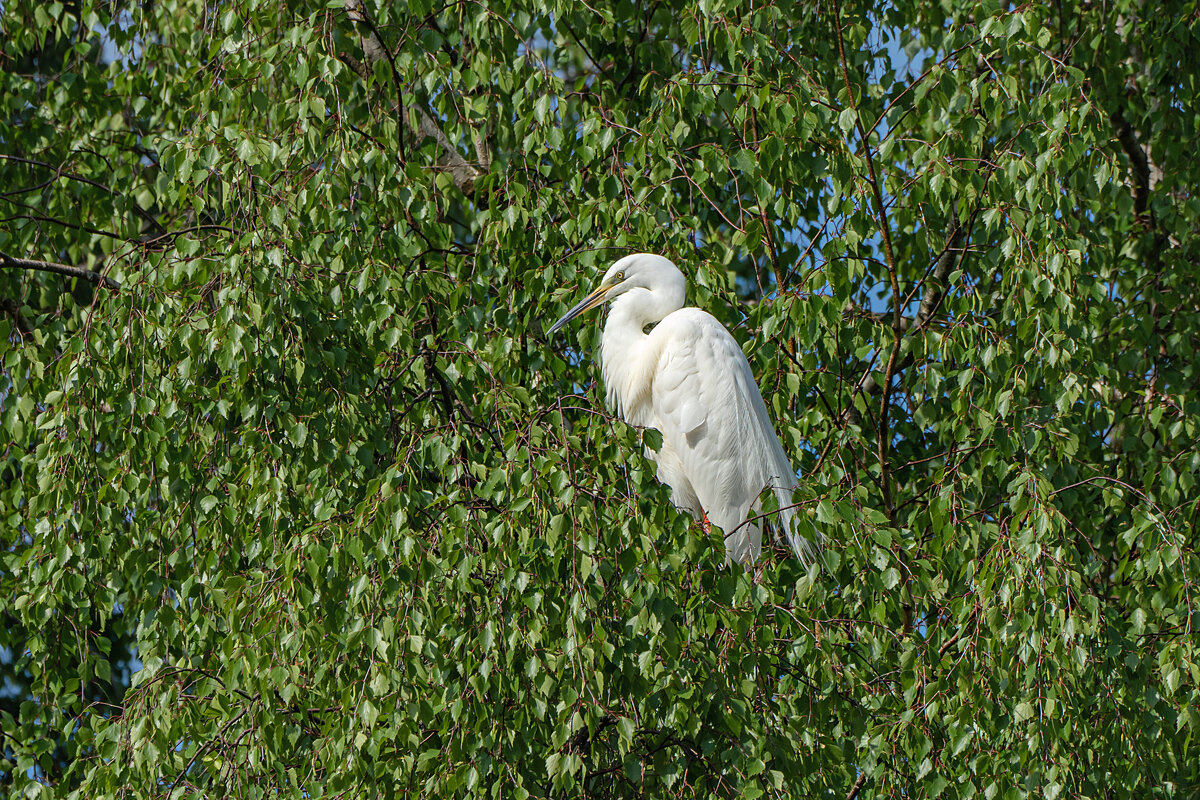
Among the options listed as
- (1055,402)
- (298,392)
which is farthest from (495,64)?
(1055,402)

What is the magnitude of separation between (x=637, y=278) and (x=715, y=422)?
0.49m

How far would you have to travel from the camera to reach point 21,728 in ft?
10.6

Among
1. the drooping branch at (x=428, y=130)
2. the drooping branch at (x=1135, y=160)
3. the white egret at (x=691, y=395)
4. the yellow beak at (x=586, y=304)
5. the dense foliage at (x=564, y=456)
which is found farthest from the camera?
the drooping branch at (x=1135, y=160)

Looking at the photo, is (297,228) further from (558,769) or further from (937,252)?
(937,252)

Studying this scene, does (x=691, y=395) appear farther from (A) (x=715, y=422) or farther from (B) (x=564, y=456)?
(B) (x=564, y=456)

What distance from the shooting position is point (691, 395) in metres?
3.69

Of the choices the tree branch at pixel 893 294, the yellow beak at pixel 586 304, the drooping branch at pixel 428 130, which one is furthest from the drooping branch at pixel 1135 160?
the drooping branch at pixel 428 130

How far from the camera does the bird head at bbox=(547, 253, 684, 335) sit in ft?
11.1

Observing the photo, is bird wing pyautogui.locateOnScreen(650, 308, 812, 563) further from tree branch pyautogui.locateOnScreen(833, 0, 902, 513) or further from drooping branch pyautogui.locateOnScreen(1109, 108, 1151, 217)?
drooping branch pyautogui.locateOnScreen(1109, 108, 1151, 217)

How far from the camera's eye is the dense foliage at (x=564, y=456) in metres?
2.29

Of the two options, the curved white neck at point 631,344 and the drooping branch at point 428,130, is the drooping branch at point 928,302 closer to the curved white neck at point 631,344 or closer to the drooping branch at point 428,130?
the curved white neck at point 631,344

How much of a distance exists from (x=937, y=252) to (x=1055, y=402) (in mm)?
807

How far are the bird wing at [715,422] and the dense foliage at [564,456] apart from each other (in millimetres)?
220

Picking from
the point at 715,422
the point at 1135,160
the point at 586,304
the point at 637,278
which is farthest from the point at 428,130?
the point at 1135,160
